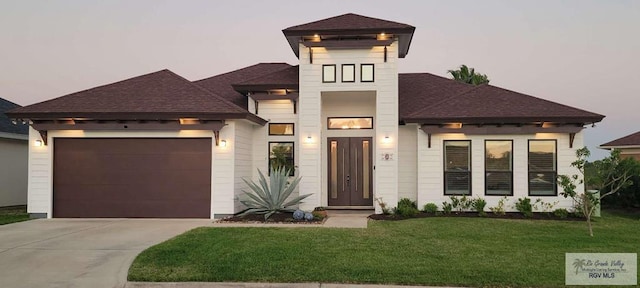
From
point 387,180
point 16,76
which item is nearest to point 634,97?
point 387,180

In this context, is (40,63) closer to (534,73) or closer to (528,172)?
(528,172)

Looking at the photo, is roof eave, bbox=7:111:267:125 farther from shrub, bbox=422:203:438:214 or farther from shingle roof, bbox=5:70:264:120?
shrub, bbox=422:203:438:214

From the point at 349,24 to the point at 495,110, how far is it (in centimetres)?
500

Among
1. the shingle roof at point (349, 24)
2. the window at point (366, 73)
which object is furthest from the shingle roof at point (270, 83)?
the window at point (366, 73)

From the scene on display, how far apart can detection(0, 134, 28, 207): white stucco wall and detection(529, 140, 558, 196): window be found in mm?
17649

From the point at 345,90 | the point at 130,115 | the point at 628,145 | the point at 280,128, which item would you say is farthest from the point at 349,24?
the point at 628,145

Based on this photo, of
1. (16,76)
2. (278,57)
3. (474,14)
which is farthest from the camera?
(278,57)

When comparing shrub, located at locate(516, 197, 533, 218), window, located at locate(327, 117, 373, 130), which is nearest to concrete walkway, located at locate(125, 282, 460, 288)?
shrub, located at locate(516, 197, 533, 218)

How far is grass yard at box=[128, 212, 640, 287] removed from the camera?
6.41m

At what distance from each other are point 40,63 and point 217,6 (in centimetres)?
889

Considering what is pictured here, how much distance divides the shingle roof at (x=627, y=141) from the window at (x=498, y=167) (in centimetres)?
1179

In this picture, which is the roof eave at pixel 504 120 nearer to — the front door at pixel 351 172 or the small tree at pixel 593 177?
the small tree at pixel 593 177

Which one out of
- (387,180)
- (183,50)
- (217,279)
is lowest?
(217,279)

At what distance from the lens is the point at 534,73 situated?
21719mm
